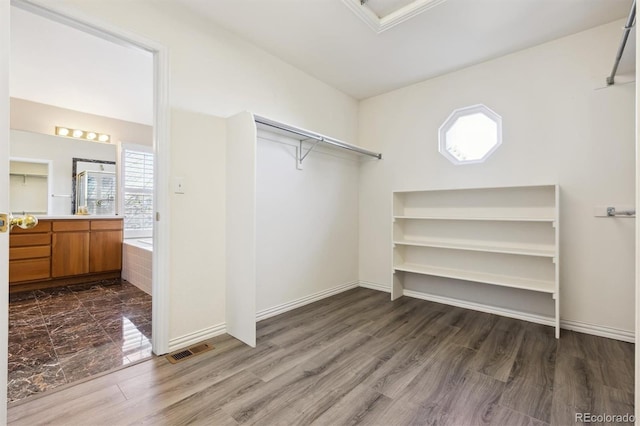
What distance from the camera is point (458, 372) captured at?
1755 mm

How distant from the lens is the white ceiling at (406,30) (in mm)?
2061

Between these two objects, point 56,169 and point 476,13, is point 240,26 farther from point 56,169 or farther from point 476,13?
point 56,169

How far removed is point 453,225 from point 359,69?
192 cm

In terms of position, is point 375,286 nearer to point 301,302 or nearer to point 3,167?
point 301,302

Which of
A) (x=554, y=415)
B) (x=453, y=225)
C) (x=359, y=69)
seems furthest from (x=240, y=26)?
(x=554, y=415)

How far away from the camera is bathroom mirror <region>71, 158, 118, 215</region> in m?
4.24

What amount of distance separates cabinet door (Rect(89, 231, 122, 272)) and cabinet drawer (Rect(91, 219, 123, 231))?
0.19ft

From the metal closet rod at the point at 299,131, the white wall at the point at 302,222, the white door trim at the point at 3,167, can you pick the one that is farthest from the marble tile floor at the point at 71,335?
the metal closet rod at the point at 299,131

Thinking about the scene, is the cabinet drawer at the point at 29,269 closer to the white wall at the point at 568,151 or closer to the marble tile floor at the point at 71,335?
the marble tile floor at the point at 71,335

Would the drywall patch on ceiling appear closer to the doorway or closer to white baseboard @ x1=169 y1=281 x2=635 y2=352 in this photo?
the doorway

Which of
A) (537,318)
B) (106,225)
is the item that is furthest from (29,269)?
(537,318)

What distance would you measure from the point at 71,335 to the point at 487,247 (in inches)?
143

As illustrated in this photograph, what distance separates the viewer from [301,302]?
296 cm

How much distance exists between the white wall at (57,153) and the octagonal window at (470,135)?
4.93 m
